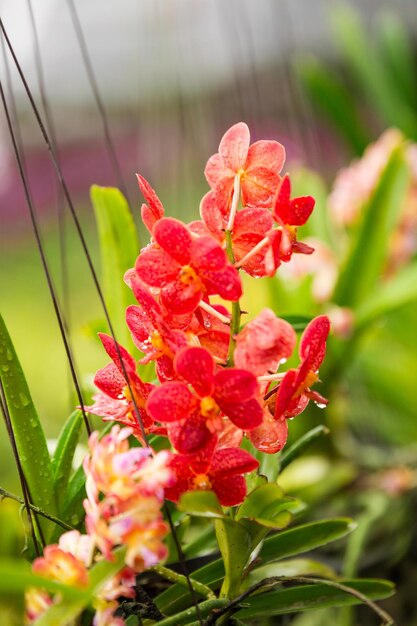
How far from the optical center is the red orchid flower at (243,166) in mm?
370

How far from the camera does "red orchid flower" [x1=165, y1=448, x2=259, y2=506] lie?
12.8 inches

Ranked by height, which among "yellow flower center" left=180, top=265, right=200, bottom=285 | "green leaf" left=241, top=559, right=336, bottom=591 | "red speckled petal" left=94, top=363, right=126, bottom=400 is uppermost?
"yellow flower center" left=180, top=265, right=200, bottom=285

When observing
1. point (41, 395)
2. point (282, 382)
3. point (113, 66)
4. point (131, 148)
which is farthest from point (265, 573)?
point (113, 66)

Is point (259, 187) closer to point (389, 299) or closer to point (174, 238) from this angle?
point (174, 238)

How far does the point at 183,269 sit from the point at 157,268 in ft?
0.04

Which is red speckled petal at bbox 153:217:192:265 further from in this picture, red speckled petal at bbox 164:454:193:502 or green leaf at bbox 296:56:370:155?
green leaf at bbox 296:56:370:155

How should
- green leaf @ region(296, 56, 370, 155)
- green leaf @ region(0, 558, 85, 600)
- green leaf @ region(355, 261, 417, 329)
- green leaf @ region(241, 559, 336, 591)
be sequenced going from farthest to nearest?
green leaf @ region(296, 56, 370, 155) < green leaf @ region(355, 261, 417, 329) < green leaf @ region(241, 559, 336, 591) < green leaf @ region(0, 558, 85, 600)

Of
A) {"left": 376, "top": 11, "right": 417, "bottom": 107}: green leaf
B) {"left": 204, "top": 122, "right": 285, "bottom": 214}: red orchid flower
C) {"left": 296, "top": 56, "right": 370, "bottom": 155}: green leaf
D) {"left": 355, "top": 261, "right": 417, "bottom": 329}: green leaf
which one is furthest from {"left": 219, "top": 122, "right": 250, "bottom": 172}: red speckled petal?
{"left": 376, "top": 11, "right": 417, "bottom": 107}: green leaf

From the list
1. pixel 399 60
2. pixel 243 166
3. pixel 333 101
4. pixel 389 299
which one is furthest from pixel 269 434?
pixel 399 60

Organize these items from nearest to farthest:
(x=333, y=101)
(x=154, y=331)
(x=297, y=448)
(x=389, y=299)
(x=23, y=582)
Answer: (x=23, y=582)
(x=154, y=331)
(x=297, y=448)
(x=389, y=299)
(x=333, y=101)

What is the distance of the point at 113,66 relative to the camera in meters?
3.85

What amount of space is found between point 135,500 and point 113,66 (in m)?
3.85

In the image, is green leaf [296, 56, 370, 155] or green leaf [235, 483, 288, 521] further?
green leaf [296, 56, 370, 155]

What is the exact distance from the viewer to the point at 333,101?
128 centimetres
